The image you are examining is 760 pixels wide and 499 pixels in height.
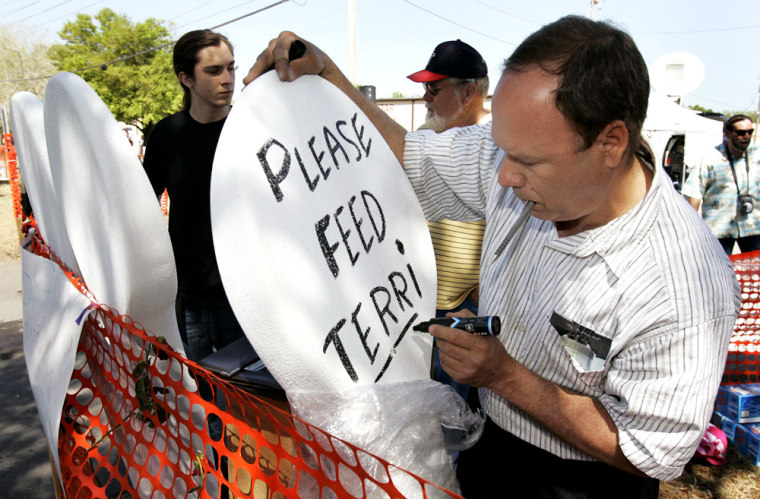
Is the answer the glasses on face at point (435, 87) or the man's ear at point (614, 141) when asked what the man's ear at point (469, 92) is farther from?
the man's ear at point (614, 141)

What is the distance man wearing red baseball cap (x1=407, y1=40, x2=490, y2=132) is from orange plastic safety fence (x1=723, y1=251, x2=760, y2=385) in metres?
1.72

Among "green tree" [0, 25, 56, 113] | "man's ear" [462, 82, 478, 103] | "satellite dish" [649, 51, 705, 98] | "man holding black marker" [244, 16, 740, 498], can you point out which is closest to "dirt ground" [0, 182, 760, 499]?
"man holding black marker" [244, 16, 740, 498]

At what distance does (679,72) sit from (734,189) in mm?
3772

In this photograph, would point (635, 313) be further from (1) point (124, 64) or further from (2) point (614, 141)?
(1) point (124, 64)

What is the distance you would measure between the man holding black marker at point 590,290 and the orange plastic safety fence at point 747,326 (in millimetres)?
2266

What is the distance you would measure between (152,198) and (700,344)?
1.05 m

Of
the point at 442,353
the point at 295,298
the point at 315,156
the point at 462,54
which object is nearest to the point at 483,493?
the point at 442,353

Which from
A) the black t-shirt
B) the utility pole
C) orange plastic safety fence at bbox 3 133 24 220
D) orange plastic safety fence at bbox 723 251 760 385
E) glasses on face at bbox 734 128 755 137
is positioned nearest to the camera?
the black t-shirt

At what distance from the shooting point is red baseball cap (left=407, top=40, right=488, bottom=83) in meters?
2.85

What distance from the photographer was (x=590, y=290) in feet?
3.51

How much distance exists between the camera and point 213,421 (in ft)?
6.65

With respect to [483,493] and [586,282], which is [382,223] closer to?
[586,282]

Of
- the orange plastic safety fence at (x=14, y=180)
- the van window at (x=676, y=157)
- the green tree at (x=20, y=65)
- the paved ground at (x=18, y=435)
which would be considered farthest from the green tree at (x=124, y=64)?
the paved ground at (x=18, y=435)

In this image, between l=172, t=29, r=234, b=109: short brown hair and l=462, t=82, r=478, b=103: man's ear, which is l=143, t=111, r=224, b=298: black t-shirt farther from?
l=462, t=82, r=478, b=103: man's ear
